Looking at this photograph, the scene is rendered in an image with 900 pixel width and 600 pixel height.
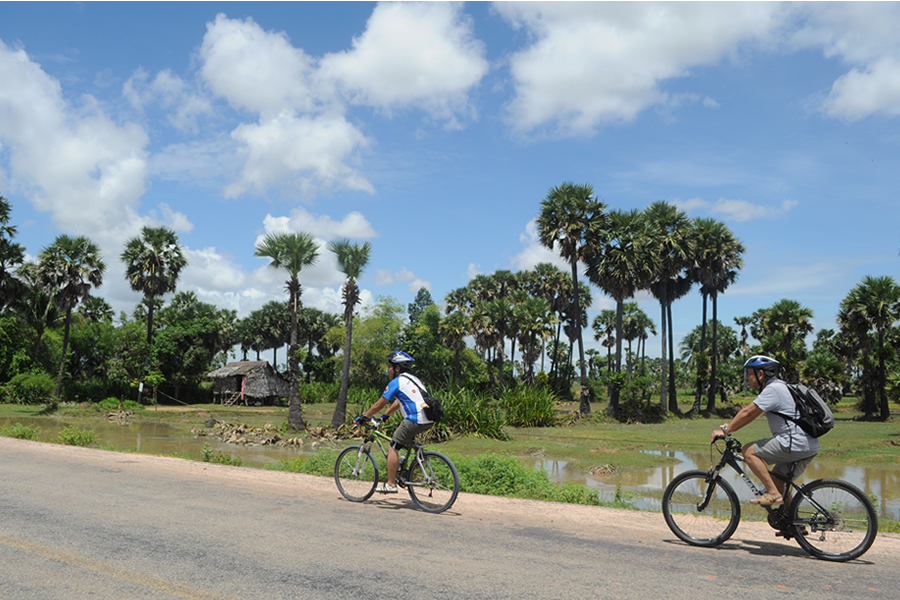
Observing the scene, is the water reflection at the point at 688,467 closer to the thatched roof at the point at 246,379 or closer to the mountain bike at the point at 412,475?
the mountain bike at the point at 412,475

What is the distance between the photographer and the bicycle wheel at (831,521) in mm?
5680

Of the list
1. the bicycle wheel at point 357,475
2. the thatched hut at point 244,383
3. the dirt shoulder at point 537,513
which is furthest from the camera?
the thatched hut at point 244,383

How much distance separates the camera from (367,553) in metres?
5.51

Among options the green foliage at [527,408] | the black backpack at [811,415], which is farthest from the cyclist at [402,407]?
the green foliage at [527,408]

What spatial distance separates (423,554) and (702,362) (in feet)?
169

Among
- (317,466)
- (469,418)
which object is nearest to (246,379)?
(469,418)

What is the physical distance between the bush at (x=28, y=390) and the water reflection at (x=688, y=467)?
39272mm

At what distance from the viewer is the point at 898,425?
124 feet

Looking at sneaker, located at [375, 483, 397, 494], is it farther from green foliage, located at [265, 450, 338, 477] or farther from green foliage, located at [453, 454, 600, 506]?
green foliage, located at [265, 450, 338, 477]

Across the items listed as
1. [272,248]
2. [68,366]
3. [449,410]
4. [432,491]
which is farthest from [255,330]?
A: [432,491]

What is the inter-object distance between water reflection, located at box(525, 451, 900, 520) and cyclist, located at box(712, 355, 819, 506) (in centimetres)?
684

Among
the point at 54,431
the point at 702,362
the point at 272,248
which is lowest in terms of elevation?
the point at 54,431

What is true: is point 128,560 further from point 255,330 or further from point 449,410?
point 255,330

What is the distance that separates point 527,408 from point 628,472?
15.7 metres
